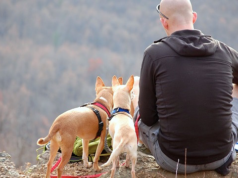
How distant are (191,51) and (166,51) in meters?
0.18

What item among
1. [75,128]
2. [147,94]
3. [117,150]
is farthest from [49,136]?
[147,94]

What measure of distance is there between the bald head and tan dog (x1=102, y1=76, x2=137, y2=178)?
0.65m

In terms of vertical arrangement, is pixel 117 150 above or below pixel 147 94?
below

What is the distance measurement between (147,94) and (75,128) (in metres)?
0.66

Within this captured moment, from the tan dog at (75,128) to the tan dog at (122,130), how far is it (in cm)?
23

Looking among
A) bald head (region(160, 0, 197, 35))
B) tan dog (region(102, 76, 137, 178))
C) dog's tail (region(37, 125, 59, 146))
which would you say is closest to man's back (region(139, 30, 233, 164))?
bald head (region(160, 0, 197, 35))

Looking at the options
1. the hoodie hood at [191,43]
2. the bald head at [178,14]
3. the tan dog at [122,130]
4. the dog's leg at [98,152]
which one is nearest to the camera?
the hoodie hood at [191,43]

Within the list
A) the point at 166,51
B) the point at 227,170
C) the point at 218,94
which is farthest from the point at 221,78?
the point at 227,170

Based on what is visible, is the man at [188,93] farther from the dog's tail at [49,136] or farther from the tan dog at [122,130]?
the dog's tail at [49,136]

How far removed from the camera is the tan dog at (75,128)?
265 cm

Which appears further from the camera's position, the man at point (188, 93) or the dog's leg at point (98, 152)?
the dog's leg at point (98, 152)

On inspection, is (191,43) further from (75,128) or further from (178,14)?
(75,128)

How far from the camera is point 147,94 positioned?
255 cm

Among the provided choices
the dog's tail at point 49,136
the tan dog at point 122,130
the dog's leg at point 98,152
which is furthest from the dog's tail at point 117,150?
the dog's leg at point 98,152
